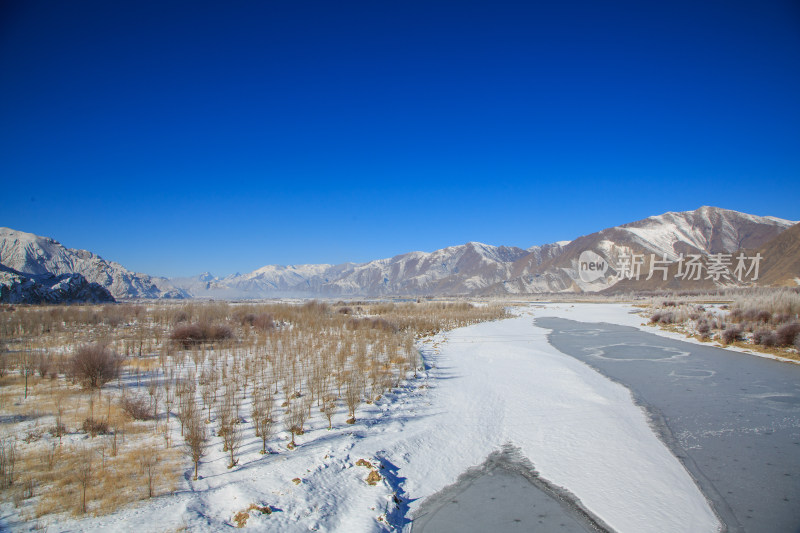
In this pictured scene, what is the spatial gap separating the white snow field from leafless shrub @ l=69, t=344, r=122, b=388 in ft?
12.9

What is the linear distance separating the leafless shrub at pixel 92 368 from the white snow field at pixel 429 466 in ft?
12.9

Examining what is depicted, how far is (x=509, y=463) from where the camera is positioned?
6898 millimetres

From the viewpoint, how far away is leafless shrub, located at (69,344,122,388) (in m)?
9.10

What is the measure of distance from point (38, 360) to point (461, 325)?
2607cm

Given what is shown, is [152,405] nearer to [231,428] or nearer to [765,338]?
[231,428]

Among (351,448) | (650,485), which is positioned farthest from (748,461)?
(351,448)

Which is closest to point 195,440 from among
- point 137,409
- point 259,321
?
point 137,409

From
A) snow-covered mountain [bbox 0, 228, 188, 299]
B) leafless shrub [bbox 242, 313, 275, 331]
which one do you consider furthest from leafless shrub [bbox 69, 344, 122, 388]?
snow-covered mountain [bbox 0, 228, 188, 299]

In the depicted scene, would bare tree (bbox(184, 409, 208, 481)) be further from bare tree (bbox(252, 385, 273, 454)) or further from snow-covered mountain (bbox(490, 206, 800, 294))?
snow-covered mountain (bbox(490, 206, 800, 294))

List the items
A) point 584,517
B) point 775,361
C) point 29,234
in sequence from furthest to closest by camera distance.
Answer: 1. point 29,234
2. point 775,361
3. point 584,517

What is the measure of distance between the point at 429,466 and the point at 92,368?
8201mm

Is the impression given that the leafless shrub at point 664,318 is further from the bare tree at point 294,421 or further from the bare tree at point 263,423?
the bare tree at point 263,423

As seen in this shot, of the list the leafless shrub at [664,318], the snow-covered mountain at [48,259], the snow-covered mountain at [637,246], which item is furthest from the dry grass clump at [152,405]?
the snow-covered mountain at [637,246]

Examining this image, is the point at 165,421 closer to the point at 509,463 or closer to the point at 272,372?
the point at 272,372
